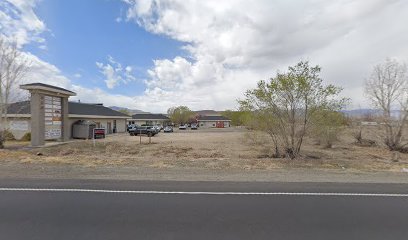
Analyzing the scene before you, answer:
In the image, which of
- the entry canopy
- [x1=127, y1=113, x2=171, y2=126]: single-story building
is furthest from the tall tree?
[x1=127, y1=113, x2=171, y2=126]: single-story building

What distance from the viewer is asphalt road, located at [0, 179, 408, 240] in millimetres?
4445

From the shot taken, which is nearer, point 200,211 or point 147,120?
point 200,211

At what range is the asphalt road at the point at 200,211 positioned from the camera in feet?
14.6

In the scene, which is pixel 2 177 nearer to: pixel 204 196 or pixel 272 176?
pixel 204 196

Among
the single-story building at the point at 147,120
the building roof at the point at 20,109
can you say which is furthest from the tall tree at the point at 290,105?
the single-story building at the point at 147,120

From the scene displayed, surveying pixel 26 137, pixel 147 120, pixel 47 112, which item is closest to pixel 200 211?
pixel 47 112

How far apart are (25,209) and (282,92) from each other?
12.7m

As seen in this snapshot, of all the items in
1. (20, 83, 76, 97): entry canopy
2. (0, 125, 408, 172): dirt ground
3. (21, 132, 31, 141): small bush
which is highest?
(20, 83, 76, 97): entry canopy

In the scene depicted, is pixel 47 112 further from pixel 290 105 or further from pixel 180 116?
pixel 180 116

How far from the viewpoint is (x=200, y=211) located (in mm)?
5559

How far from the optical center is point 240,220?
5047 millimetres

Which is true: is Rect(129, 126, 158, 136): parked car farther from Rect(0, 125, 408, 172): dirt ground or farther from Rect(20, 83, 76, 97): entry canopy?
Rect(0, 125, 408, 172): dirt ground

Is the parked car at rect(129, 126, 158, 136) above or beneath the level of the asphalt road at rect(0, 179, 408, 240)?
above

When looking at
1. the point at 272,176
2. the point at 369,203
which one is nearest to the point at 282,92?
the point at 272,176
